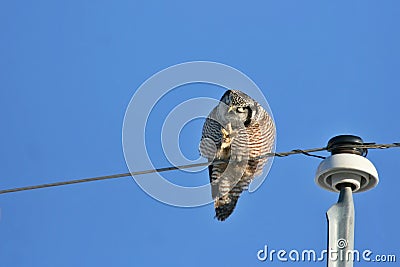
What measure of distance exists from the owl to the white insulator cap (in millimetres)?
4480

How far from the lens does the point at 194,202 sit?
8.54 meters

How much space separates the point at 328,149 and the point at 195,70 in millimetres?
2191

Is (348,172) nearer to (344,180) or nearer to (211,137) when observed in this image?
(344,180)

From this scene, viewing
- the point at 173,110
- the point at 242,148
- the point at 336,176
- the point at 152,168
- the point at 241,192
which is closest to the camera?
the point at 336,176

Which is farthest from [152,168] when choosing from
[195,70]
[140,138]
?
[195,70]

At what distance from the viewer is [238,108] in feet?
34.3

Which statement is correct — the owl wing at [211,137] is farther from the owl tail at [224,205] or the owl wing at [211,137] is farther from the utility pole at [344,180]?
the utility pole at [344,180]

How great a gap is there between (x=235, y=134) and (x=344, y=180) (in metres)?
4.72

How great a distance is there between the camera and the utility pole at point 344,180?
17.0ft

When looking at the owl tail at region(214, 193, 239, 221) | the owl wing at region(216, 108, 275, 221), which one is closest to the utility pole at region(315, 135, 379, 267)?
the owl wing at region(216, 108, 275, 221)

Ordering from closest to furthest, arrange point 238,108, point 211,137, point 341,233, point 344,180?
point 341,233 < point 344,180 < point 238,108 < point 211,137

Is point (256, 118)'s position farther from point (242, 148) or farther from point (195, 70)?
point (195, 70)

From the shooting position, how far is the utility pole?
17.0 feet

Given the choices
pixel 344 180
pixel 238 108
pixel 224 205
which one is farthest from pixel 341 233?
pixel 224 205
